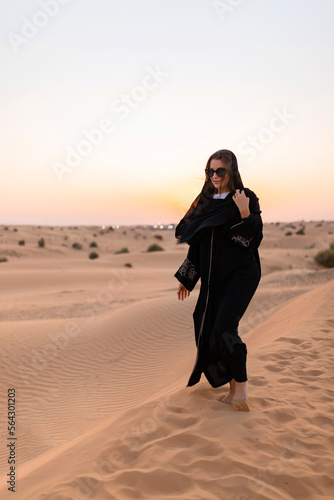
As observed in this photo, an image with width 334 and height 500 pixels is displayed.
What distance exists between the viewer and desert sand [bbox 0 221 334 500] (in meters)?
2.97

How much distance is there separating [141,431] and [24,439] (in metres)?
2.31

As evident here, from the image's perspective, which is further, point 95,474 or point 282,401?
point 282,401

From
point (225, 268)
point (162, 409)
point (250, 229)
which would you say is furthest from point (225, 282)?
point (162, 409)

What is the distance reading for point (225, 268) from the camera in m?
3.92

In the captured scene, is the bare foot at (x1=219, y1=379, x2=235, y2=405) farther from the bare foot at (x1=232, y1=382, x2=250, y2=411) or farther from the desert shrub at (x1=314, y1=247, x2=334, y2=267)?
the desert shrub at (x1=314, y1=247, x2=334, y2=267)

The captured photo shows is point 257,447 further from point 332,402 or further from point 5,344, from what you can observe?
point 5,344

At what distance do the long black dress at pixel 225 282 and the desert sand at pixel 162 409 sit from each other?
40 centimetres

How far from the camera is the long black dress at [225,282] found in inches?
148

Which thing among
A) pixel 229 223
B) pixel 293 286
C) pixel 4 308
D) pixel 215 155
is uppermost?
pixel 215 155

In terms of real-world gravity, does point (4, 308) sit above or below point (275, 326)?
below

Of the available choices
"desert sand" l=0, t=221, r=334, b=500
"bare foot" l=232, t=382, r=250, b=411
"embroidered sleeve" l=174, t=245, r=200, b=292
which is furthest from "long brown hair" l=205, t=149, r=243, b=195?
"desert sand" l=0, t=221, r=334, b=500

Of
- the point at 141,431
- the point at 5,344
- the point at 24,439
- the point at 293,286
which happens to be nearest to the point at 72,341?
the point at 5,344

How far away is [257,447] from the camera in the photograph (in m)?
3.26

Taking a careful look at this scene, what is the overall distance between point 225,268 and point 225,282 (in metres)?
0.13
